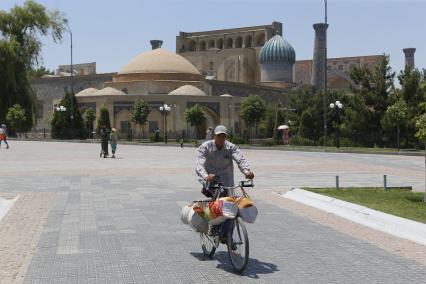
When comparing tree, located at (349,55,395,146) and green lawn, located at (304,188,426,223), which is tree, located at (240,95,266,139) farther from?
green lawn, located at (304,188,426,223)

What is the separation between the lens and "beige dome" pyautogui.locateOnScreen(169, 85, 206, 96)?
2402 inches

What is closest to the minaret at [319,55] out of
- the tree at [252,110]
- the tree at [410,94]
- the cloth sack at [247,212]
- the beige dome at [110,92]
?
the tree at [252,110]

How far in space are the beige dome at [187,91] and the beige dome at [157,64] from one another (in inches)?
185

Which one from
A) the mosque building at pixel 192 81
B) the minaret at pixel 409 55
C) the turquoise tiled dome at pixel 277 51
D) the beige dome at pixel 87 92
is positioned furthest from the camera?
the minaret at pixel 409 55

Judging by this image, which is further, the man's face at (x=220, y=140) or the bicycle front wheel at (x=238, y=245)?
the man's face at (x=220, y=140)

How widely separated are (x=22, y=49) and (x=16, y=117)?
21.1 ft

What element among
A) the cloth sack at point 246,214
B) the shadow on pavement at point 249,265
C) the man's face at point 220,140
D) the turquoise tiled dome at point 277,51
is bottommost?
the shadow on pavement at point 249,265

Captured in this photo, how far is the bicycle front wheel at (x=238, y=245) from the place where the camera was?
601cm

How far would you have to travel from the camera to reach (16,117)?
52625 millimetres

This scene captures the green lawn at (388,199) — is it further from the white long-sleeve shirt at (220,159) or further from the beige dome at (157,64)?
the beige dome at (157,64)

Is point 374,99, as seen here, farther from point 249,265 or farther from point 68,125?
point 249,265

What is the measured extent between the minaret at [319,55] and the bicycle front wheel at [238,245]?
7346 cm

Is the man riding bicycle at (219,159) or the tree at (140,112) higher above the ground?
the tree at (140,112)

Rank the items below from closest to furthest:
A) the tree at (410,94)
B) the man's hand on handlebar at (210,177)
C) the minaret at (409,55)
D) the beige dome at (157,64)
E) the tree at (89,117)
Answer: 1. the man's hand on handlebar at (210,177)
2. the tree at (410,94)
3. the tree at (89,117)
4. the beige dome at (157,64)
5. the minaret at (409,55)
